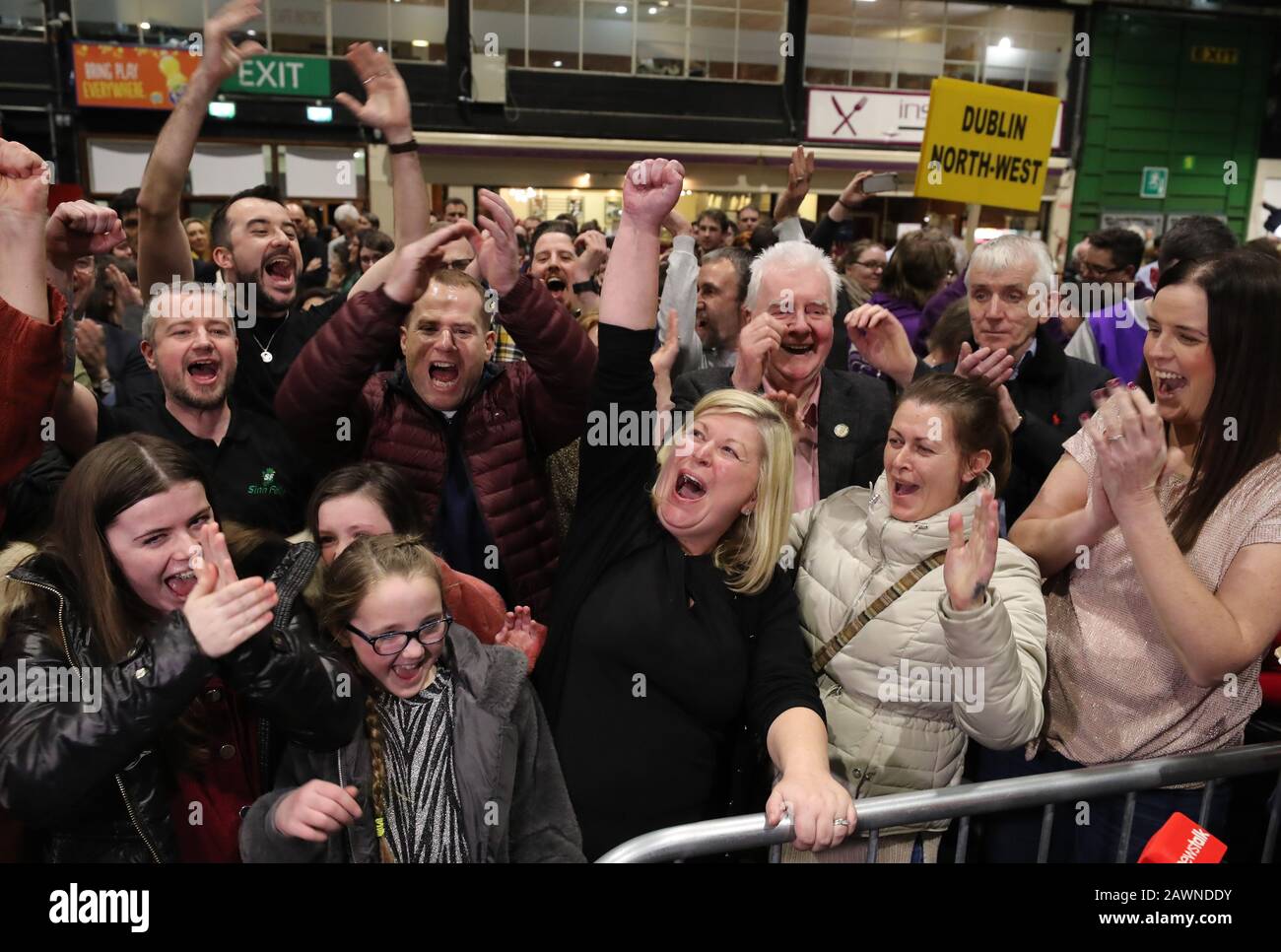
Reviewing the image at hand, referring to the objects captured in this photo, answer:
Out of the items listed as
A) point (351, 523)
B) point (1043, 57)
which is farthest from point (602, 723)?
point (1043, 57)

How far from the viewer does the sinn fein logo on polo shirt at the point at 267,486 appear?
2.69m

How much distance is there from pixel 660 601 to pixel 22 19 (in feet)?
54.2

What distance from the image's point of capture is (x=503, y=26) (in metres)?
16.2

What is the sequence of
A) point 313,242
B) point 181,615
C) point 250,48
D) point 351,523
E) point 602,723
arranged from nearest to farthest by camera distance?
point 181,615 < point 602,723 < point 351,523 < point 250,48 < point 313,242

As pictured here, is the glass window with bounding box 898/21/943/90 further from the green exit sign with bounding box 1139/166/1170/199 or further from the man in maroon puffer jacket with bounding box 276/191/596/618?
the man in maroon puffer jacket with bounding box 276/191/596/618

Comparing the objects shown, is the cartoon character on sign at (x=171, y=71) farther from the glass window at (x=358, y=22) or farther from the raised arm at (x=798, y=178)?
the raised arm at (x=798, y=178)

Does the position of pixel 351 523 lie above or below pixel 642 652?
above

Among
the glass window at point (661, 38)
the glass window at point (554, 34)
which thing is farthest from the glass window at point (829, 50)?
the glass window at point (554, 34)

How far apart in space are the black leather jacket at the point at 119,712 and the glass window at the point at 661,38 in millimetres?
16968

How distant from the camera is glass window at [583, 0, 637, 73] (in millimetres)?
16719

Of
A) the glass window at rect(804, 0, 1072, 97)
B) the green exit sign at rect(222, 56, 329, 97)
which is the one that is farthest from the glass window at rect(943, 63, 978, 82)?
the green exit sign at rect(222, 56, 329, 97)

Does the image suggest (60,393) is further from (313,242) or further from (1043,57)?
(1043,57)

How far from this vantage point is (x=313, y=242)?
31.3ft
